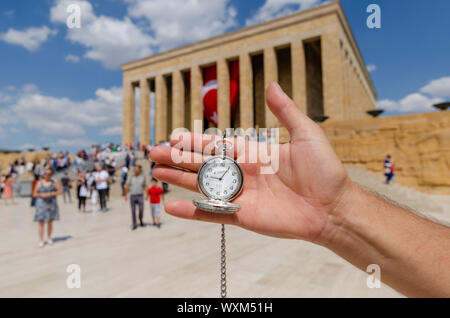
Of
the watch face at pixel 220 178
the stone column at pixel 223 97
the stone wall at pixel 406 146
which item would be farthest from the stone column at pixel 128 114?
the watch face at pixel 220 178

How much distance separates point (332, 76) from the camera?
2684 centimetres

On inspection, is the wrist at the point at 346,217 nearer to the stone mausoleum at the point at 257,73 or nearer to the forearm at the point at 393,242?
the forearm at the point at 393,242

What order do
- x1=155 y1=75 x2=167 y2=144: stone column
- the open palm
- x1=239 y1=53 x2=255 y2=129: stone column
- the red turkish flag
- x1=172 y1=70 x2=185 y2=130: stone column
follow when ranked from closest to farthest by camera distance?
the open palm < x1=239 y1=53 x2=255 y2=129: stone column < the red turkish flag < x1=172 y1=70 x2=185 y2=130: stone column < x1=155 y1=75 x2=167 y2=144: stone column

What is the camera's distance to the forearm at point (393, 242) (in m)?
1.76

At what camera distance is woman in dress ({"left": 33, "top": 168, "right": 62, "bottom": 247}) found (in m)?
7.45

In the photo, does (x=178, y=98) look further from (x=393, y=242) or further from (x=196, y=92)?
(x=393, y=242)

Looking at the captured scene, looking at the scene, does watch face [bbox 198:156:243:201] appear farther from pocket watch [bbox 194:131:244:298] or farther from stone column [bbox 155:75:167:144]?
stone column [bbox 155:75:167:144]

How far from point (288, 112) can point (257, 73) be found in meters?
34.3

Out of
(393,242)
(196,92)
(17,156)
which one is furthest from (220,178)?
(17,156)

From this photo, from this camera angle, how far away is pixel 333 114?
26266 millimetres

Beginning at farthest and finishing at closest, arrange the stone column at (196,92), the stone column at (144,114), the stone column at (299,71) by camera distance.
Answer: the stone column at (144,114), the stone column at (196,92), the stone column at (299,71)

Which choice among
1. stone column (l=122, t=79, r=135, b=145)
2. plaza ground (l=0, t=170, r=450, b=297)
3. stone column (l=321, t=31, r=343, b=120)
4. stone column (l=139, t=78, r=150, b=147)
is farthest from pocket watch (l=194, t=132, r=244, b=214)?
stone column (l=122, t=79, r=135, b=145)

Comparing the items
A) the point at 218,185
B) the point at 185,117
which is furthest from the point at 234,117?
the point at 218,185

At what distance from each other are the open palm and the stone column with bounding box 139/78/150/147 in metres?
38.2
